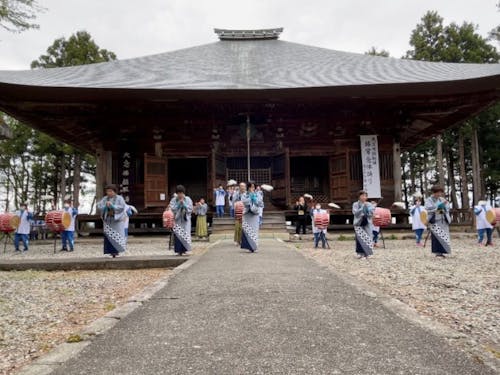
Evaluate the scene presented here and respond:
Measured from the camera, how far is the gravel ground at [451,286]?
10.2ft

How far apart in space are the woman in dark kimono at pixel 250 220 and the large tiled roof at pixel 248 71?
565 cm

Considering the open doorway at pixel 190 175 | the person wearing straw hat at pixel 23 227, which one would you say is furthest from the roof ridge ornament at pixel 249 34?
the person wearing straw hat at pixel 23 227

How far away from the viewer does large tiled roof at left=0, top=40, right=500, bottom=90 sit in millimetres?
13469

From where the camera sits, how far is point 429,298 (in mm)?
4348

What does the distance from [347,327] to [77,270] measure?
5.86m

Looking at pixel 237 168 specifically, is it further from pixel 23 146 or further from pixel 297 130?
pixel 23 146

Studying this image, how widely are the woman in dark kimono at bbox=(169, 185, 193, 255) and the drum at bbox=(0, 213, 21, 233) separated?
5572mm

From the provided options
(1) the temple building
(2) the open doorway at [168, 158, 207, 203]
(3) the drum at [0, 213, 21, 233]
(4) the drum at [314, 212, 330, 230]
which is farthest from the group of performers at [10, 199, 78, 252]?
(2) the open doorway at [168, 158, 207, 203]

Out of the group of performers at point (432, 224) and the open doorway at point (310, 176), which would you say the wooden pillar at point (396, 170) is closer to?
the open doorway at point (310, 176)

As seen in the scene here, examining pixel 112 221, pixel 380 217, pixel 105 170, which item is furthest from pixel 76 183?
pixel 380 217

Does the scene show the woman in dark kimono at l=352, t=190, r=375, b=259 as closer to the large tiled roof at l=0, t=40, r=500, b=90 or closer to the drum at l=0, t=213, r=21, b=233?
the large tiled roof at l=0, t=40, r=500, b=90

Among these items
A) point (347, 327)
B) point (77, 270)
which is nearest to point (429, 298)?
point (347, 327)

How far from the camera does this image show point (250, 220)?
8.71 meters

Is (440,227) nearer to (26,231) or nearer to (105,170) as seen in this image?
(26,231)
